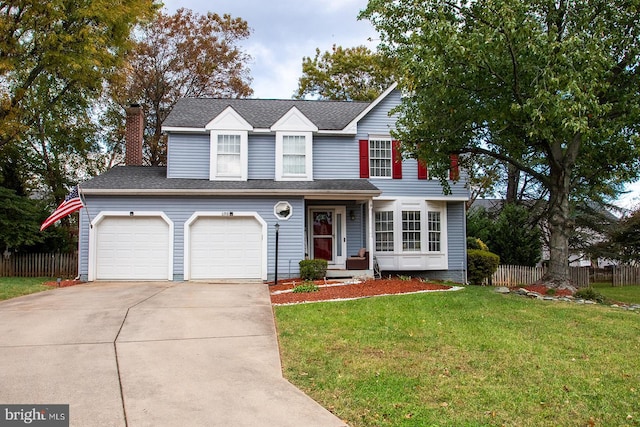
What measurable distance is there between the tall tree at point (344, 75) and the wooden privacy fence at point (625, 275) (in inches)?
667

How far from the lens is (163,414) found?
13.1 feet

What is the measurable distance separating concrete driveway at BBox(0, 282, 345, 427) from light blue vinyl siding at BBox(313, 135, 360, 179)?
25.5ft

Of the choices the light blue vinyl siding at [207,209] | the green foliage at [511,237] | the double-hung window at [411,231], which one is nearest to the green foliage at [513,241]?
the green foliage at [511,237]

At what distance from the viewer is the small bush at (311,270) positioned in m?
13.8

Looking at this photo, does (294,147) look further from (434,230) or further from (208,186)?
(434,230)

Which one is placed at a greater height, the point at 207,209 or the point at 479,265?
the point at 207,209

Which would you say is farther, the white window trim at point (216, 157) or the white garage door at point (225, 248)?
the white window trim at point (216, 157)

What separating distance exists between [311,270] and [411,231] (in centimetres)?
456

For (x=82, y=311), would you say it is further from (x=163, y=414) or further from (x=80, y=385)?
(x=163, y=414)

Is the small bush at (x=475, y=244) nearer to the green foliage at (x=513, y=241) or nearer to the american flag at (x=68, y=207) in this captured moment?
the green foliage at (x=513, y=241)

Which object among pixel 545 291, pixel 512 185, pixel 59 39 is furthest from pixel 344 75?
pixel 545 291

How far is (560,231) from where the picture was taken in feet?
42.4

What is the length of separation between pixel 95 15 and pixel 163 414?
1797 centimetres

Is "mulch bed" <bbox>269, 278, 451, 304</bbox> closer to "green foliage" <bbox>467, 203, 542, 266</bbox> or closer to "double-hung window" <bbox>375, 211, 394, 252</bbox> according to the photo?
"double-hung window" <bbox>375, 211, 394, 252</bbox>
